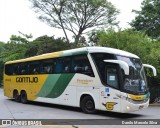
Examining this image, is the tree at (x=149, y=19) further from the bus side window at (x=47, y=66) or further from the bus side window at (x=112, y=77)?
the bus side window at (x=112, y=77)

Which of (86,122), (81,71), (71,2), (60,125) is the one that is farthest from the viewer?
(71,2)

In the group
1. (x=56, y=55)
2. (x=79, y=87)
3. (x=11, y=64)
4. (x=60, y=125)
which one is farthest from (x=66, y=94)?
(x=11, y=64)

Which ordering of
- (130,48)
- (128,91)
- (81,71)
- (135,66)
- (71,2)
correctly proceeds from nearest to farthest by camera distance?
(128,91) → (135,66) → (81,71) → (130,48) → (71,2)

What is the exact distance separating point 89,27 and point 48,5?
6.63 m

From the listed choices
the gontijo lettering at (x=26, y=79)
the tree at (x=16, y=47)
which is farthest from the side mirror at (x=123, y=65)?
the tree at (x=16, y=47)

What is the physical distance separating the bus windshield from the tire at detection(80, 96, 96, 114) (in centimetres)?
223

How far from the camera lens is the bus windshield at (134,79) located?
45.9ft

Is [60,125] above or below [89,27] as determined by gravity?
below

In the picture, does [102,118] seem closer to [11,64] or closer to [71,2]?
[11,64]

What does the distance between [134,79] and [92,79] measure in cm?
210

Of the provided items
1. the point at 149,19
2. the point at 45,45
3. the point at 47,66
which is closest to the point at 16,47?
the point at 45,45

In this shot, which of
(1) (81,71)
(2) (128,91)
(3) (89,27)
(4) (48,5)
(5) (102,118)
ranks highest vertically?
(4) (48,5)

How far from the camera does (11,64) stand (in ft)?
77.2

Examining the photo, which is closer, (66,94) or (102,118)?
(102,118)
